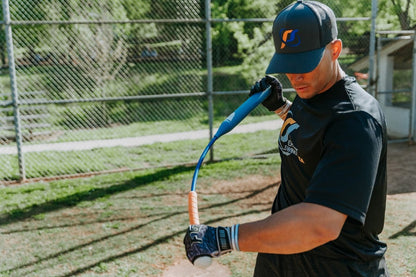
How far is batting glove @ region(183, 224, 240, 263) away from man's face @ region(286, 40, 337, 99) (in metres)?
0.66

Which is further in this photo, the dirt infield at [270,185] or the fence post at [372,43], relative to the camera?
the fence post at [372,43]

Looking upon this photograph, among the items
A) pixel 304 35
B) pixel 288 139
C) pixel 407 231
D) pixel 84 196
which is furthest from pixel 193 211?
pixel 84 196

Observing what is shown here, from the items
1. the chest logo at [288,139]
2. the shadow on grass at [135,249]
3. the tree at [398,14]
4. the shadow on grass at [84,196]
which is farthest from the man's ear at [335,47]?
the tree at [398,14]

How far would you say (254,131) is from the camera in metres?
11.6

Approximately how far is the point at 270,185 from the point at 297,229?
17.7 ft

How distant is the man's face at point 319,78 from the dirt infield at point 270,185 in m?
2.71

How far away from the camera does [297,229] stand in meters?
1.59

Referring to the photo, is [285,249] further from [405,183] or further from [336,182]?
[405,183]

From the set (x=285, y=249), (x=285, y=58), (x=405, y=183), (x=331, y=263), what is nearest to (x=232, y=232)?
(x=285, y=249)

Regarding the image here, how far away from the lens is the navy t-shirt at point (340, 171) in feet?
5.15

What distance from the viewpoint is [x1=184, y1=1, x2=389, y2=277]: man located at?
157 cm

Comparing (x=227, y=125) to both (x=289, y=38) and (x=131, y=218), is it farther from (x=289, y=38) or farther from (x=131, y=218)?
(x=131, y=218)

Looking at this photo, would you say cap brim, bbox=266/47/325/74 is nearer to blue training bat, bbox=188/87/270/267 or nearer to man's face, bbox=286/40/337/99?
man's face, bbox=286/40/337/99

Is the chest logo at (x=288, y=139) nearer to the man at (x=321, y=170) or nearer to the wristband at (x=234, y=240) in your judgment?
the man at (x=321, y=170)
